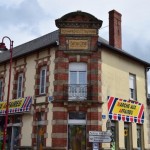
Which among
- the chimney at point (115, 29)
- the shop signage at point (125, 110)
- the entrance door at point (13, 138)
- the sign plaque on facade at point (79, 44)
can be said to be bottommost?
the entrance door at point (13, 138)

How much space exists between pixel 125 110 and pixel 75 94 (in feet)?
13.3

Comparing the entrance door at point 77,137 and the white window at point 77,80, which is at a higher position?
the white window at point 77,80

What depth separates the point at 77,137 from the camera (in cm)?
1773

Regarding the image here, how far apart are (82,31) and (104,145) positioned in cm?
714

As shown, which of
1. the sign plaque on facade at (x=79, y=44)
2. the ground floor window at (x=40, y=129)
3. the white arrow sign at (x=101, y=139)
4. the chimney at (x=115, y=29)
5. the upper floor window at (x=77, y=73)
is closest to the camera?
the white arrow sign at (x=101, y=139)

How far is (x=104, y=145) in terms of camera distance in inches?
687

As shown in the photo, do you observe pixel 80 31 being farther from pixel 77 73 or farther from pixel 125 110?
pixel 125 110

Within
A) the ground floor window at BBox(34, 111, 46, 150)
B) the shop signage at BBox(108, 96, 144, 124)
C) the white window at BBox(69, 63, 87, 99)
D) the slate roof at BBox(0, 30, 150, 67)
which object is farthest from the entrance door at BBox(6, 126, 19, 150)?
the shop signage at BBox(108, 96, 144, 124)

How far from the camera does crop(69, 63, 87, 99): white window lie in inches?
709

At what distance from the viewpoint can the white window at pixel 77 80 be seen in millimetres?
18016

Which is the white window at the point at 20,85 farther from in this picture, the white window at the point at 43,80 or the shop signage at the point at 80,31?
the shop signage at the point at 80,31

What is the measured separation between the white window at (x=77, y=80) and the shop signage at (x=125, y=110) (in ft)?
6.25

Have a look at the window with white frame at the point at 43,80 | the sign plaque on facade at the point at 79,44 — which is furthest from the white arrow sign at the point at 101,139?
the sign plaque on facade at the point at 79,44

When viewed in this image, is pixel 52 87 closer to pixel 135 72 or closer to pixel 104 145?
pixel 104 145
